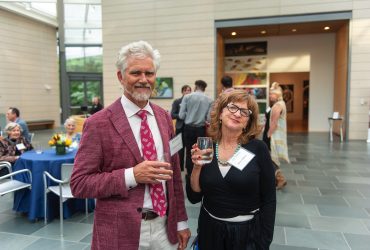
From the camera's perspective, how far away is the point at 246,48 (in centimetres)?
1327

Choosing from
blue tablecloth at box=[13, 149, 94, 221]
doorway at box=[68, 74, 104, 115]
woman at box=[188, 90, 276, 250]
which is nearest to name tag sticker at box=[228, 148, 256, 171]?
woman at box=[188, 90, 276, 250]

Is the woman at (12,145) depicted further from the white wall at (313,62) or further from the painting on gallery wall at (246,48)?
the white wall at (313,62)

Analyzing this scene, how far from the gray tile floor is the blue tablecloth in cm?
12

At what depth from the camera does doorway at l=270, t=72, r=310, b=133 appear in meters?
17.8

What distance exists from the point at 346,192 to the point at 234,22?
8176mm

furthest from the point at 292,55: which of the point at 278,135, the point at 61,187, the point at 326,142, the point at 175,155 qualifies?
the point at 175,155

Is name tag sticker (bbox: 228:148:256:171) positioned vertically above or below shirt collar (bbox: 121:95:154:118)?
below

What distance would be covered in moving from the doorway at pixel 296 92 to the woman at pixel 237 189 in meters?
16.6

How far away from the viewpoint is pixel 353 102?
10.3 meters

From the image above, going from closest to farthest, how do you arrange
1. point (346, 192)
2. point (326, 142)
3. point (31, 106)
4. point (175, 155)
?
point (175, 155) → point (346, 192) → point (326, 142) → point (31, 106)

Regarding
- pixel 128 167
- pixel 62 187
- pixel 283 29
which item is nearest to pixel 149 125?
pixel 128 167

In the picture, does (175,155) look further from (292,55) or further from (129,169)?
(292,55)

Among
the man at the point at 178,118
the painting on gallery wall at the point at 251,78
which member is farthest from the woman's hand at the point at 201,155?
the painting on gallery wall at the point at 251,78

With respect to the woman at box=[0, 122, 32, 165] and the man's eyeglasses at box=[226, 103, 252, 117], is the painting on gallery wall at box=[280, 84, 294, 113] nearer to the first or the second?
the woman at box=[0, 122, 32, 165]
